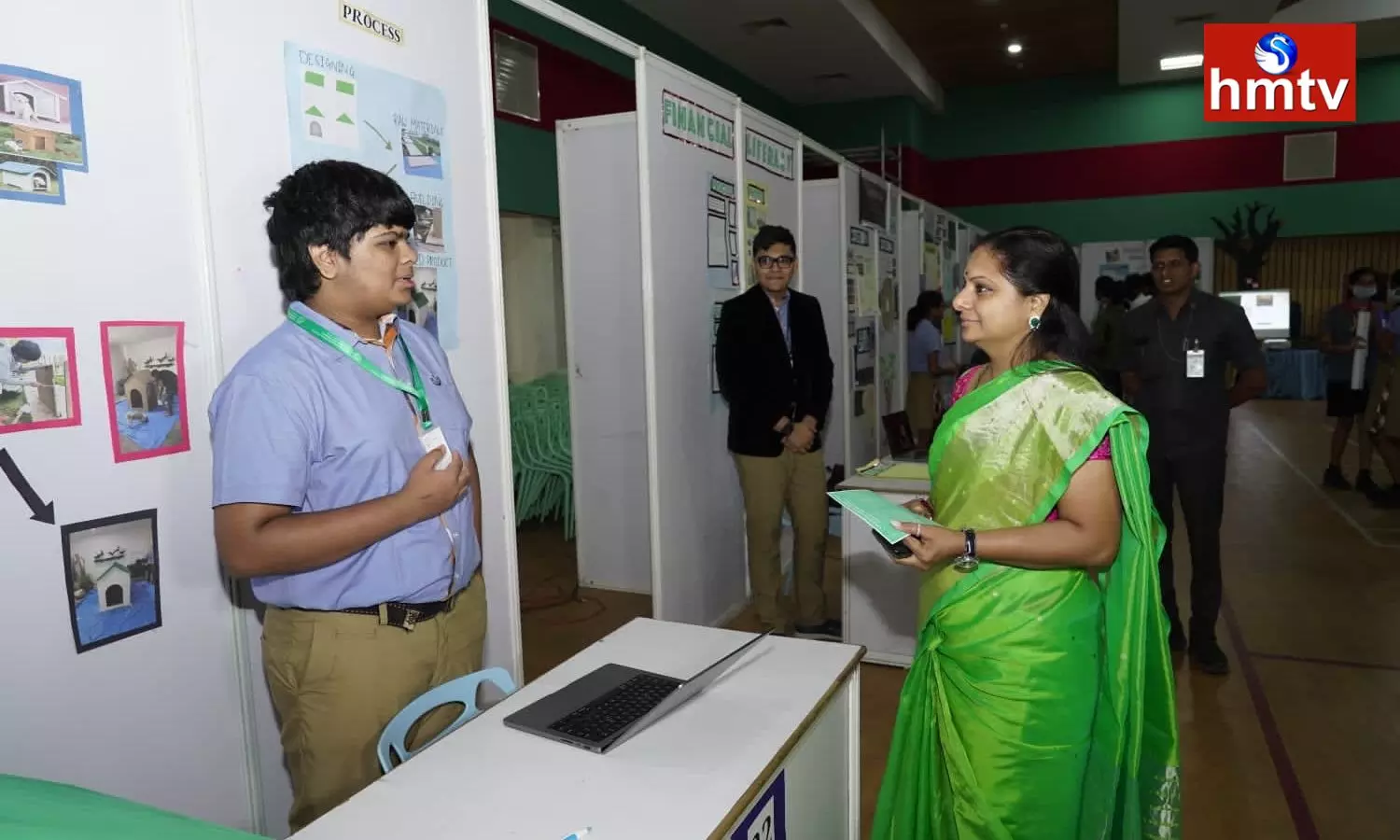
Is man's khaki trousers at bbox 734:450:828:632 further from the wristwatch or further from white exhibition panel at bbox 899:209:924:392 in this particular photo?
white exhibition panel at bbox 899:209:924:392

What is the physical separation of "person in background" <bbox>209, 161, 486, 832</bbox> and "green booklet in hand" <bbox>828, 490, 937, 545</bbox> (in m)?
0.69

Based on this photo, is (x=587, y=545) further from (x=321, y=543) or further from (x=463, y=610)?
(x=321, y=543)

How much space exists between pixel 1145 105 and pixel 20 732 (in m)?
12.8

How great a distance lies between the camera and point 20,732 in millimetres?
1293

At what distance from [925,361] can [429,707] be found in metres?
5.90

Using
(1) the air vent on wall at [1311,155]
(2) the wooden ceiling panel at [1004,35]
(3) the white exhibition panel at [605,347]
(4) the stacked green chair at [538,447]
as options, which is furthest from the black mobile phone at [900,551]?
(1) the air vent on wall at [1311,155]

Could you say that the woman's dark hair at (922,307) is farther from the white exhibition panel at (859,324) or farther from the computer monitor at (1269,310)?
the computer monitor at (1269,310)

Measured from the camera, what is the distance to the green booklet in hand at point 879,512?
1.53 m

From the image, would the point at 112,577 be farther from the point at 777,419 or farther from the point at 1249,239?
the point at 1249,239

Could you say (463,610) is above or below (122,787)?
above

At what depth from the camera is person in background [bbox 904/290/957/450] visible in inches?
267

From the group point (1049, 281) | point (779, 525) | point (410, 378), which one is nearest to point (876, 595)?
point (779, 525)

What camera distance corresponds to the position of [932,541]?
158 centimetres

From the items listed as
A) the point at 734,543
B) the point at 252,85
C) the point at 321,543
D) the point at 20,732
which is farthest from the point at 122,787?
the point at 734,543
